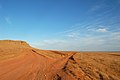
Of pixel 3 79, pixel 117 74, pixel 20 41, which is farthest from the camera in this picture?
pixel 20 41

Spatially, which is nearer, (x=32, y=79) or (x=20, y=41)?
(x=32, y=79)

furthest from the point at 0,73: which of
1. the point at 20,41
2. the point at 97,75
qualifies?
the point at 20,41

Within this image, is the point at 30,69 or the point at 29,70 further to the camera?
the point at 30,69

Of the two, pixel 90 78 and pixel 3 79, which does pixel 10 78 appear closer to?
pixel 3 79

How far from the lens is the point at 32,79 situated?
39.3 feet

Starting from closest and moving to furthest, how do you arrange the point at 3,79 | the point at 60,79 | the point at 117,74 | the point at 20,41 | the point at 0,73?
the point at 60,79 → the point at 3,79 → the point at 117,74 → the point at 0,73 → the point at 20,41

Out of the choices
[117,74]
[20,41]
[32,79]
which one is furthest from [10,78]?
[20,41]

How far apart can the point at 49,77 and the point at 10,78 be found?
2.74 meters

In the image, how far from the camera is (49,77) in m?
12.5

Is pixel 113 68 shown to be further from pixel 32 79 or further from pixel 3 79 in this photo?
pixel 3 79

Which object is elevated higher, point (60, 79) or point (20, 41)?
point (20, 41)

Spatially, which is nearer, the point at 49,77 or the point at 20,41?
the point at 49,77

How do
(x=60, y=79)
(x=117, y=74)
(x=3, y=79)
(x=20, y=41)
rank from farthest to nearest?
(x=20, y=41) < (x=117, y=74) < (x=3, y=79) < (x=60, y=79)

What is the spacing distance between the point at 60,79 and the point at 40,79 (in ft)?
4.33
